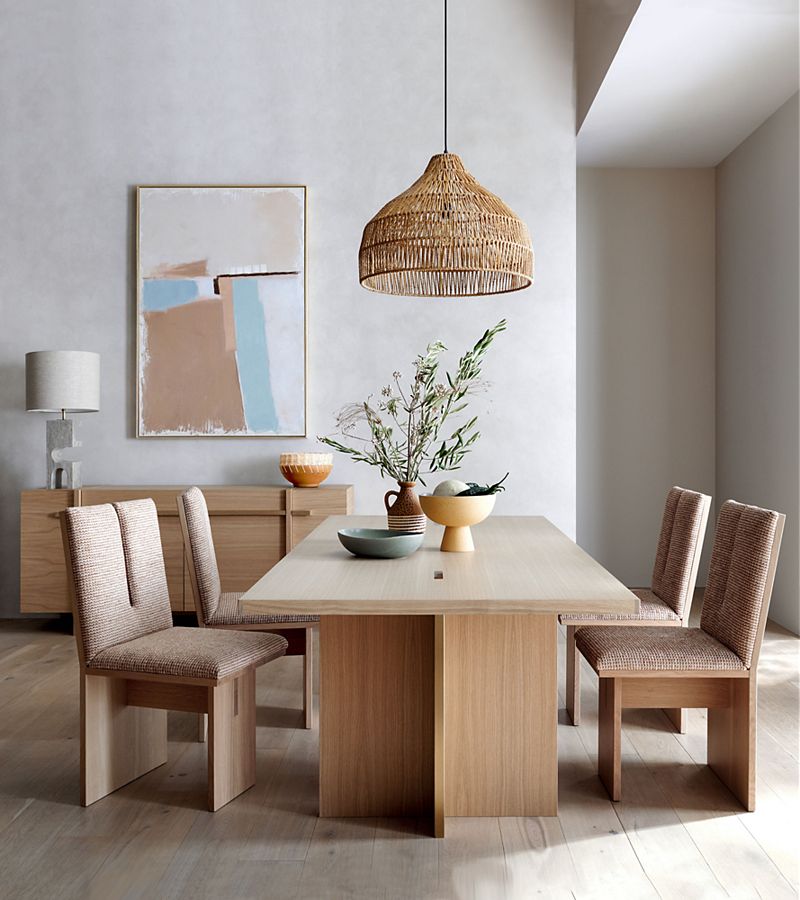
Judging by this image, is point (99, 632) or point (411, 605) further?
point (99, 632)

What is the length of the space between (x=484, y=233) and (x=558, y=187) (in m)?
2.58

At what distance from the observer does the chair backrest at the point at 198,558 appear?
3090 mm

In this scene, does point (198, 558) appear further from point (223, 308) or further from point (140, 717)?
point (223, 308)

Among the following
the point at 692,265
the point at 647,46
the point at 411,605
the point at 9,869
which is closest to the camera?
the point at 411,605

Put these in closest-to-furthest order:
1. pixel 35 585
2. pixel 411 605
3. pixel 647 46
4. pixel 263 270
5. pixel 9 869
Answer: pixel 411 605, pixel 9 869, pixel 647 46, pixel 35 585, pixel 263 270

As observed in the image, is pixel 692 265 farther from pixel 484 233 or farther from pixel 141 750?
pixel 141 750

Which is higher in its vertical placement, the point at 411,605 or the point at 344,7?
the point at 344,7

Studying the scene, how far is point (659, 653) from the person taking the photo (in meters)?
2.49

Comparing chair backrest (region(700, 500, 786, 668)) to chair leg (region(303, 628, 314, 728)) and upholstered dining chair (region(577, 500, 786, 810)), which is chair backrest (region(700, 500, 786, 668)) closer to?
upholstered dining chair (region(577, 500, 786, 810))

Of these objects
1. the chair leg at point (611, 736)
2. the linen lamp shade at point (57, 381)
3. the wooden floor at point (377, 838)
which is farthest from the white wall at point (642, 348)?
the chair leg at point (611, 736)

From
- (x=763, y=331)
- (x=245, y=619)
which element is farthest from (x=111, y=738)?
(x=763, y=331)

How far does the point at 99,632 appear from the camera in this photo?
8.32 ft

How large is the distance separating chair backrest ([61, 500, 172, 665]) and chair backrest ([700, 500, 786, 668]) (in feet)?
5.62

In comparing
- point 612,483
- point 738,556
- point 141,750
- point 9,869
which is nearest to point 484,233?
point 738,556
